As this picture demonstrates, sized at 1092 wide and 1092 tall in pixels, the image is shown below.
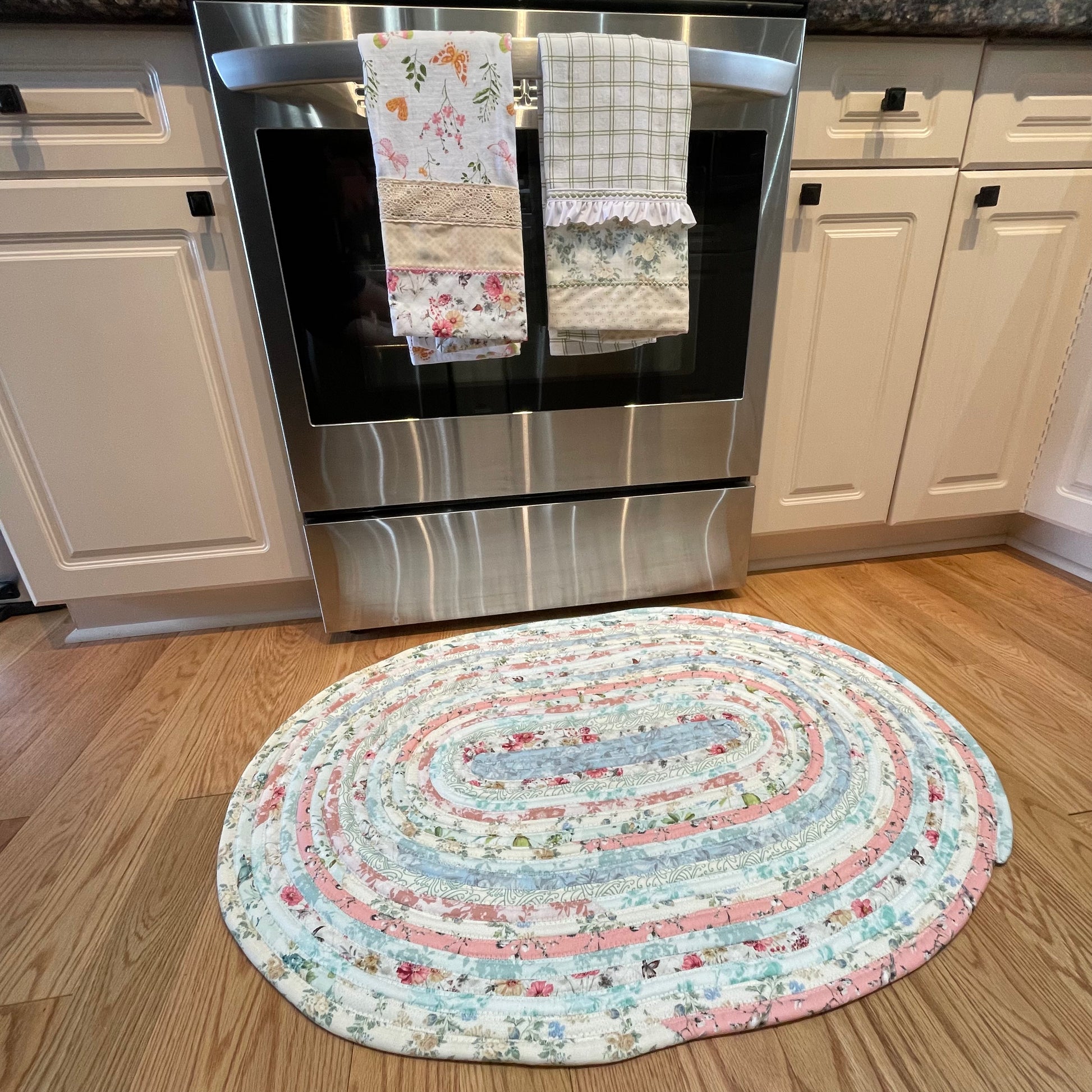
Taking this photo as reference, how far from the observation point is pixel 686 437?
109 cm

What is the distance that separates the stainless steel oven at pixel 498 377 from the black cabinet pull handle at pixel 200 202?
2.6 inches

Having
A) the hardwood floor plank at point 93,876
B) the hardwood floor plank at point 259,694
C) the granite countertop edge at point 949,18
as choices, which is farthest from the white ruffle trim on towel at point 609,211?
the hardwood floor plank at point 93,876

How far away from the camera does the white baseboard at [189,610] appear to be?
1182mm

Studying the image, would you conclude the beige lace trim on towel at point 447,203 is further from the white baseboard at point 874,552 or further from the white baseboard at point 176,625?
the white baseboard at point 874,552

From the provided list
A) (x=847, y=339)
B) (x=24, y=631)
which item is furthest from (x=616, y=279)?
(x=24, y=631)

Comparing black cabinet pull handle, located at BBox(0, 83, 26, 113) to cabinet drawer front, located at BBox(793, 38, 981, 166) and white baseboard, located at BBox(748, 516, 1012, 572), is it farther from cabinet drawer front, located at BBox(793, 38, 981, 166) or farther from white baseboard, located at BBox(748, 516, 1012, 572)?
white baseboard, located at BBox(748, 516, 1012, 572)

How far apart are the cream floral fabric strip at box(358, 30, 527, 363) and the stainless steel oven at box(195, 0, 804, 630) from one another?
0.05 metres

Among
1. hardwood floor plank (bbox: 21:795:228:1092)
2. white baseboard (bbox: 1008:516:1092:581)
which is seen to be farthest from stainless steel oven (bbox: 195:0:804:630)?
white baseboard (bbox: 1008:516:1092:581)

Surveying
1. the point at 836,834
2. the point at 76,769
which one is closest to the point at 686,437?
the point at 836,834

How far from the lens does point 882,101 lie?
0.94 m

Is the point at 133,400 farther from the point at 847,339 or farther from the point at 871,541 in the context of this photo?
the point at 871,541

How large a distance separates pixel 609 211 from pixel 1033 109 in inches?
30.1

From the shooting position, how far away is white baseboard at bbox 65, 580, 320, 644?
1182 mm

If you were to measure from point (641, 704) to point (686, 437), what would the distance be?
0.47m
